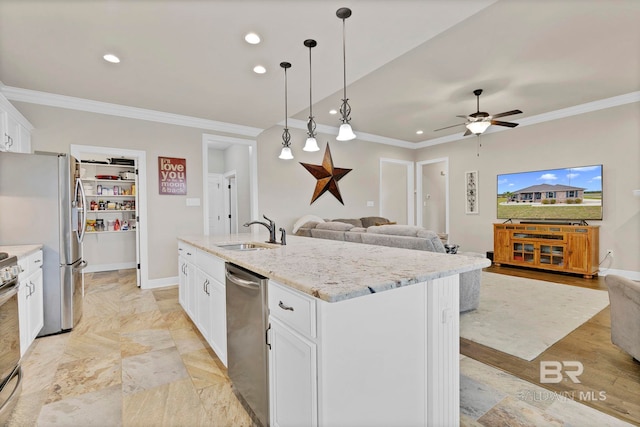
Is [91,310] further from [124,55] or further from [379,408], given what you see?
[379,408]

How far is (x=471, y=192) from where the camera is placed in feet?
21.1

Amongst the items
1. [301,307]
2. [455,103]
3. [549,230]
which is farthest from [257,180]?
[549,230]

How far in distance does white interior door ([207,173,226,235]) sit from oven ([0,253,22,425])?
5526mm

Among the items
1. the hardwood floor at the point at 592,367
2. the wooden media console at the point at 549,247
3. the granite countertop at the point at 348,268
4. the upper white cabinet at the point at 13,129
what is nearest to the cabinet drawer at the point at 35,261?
the upper white cabinet at the point at 13,129

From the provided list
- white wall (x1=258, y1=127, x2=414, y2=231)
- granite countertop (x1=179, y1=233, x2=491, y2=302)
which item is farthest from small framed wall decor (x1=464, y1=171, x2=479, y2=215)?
granite countertop (x1=179, y1=233, x2=491, y2=302)

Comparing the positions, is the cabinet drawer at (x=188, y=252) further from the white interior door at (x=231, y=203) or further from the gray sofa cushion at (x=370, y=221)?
the gray sofa cushion at (x=370, y=221)

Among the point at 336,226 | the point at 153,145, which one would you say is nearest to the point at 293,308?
the point at 336,226

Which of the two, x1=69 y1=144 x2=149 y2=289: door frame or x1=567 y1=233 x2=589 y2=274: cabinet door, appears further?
x1=567 y1=233 x2=589 y2=274: cabinet door

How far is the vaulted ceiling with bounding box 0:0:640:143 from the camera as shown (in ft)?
7.42

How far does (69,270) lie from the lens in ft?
9.19

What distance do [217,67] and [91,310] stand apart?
3056mm

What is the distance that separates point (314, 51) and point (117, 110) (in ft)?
10.2

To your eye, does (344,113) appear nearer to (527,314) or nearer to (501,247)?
(527,314)

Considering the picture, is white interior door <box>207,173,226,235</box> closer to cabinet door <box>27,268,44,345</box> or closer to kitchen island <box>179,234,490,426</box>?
cabinet door <box>27,268,44,345</box>
